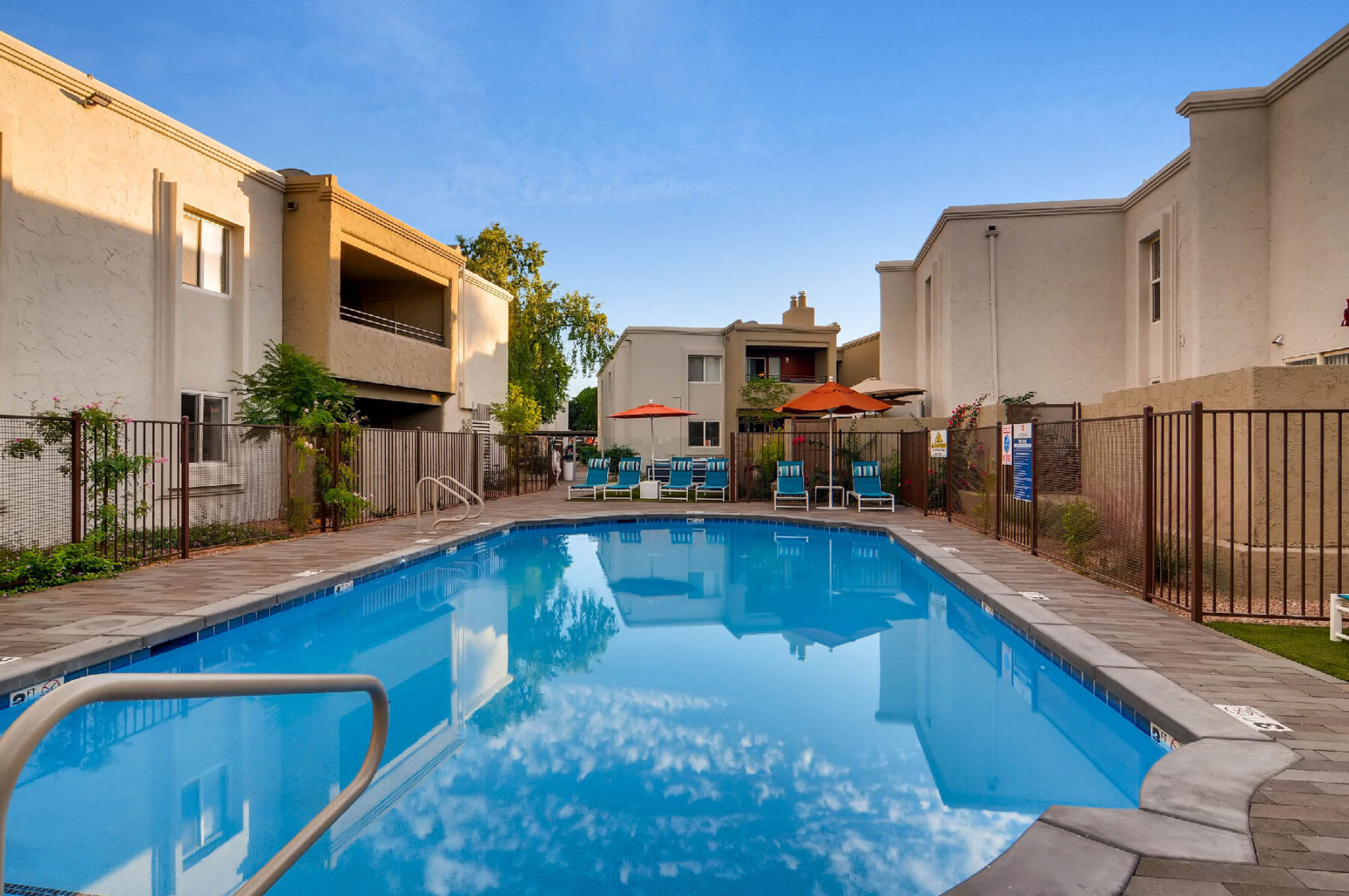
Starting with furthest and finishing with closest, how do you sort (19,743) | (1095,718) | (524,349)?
(524,349) < (1095,718) < (19,743)

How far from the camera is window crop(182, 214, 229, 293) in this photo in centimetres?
1208

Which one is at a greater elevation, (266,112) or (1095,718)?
(266,112)

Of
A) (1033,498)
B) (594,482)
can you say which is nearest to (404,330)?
(594,482)

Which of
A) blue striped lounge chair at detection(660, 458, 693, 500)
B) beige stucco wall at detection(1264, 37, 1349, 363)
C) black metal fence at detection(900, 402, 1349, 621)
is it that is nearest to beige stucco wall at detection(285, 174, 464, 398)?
blue striped lounge chair at detection(660, 458, 693, 500)

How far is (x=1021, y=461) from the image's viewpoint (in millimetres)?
9414

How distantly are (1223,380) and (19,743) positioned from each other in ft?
29.5

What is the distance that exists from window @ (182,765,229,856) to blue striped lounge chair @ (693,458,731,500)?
46.6 ft

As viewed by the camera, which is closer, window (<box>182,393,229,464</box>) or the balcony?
window (<box>182,393,229,464</box>)

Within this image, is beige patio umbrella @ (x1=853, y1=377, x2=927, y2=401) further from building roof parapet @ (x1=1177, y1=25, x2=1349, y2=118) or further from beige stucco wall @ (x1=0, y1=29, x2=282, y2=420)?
beige stucco wall @ (x1=0, y1=29, x2=282, y2=420)

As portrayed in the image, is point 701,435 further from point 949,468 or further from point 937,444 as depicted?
point 949,468

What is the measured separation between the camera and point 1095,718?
4.42m

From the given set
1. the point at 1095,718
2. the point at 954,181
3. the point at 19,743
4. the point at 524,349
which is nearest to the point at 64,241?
the point at 19,743

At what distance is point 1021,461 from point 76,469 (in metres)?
11.0

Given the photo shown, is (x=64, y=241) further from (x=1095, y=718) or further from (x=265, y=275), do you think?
(x=1095, y=718)
